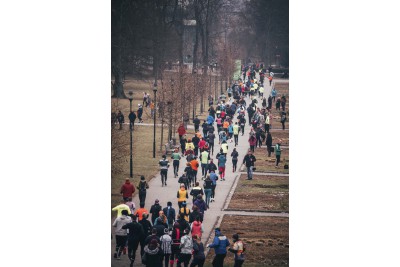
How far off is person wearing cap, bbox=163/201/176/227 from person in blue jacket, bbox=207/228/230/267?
223cm

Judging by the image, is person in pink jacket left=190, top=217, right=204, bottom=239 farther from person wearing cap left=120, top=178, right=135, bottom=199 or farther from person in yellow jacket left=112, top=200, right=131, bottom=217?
person wearing cap left=120, top=178, right=135, bottom=199

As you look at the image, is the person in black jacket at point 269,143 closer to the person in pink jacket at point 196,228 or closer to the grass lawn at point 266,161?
the grass lawn at point 266,161

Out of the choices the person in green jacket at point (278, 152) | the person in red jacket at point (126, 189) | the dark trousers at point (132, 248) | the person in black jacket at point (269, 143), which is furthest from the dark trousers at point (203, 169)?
the dark trousers at point (132, 248)

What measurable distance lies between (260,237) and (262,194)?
8.97 feet

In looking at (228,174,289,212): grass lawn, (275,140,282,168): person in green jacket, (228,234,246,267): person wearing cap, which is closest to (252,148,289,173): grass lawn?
(275,140,282,168): person in green jacket

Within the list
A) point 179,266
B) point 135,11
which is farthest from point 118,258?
point 135,11

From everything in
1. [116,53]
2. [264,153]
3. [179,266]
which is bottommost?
[179,266]

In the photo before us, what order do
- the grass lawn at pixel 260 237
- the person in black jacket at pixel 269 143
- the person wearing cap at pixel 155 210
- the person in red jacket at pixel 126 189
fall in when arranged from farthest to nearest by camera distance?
the person in black jacket at pixel 269 143
the person in red jacket at pixel 126 189
the person wearing cap at pixel 155 210
the grass lawn at pixel 260 237

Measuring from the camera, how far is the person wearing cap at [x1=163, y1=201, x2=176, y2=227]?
1362 inches

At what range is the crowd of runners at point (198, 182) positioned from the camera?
107 feet

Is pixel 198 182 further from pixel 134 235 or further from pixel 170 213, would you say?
pixel 134 235
